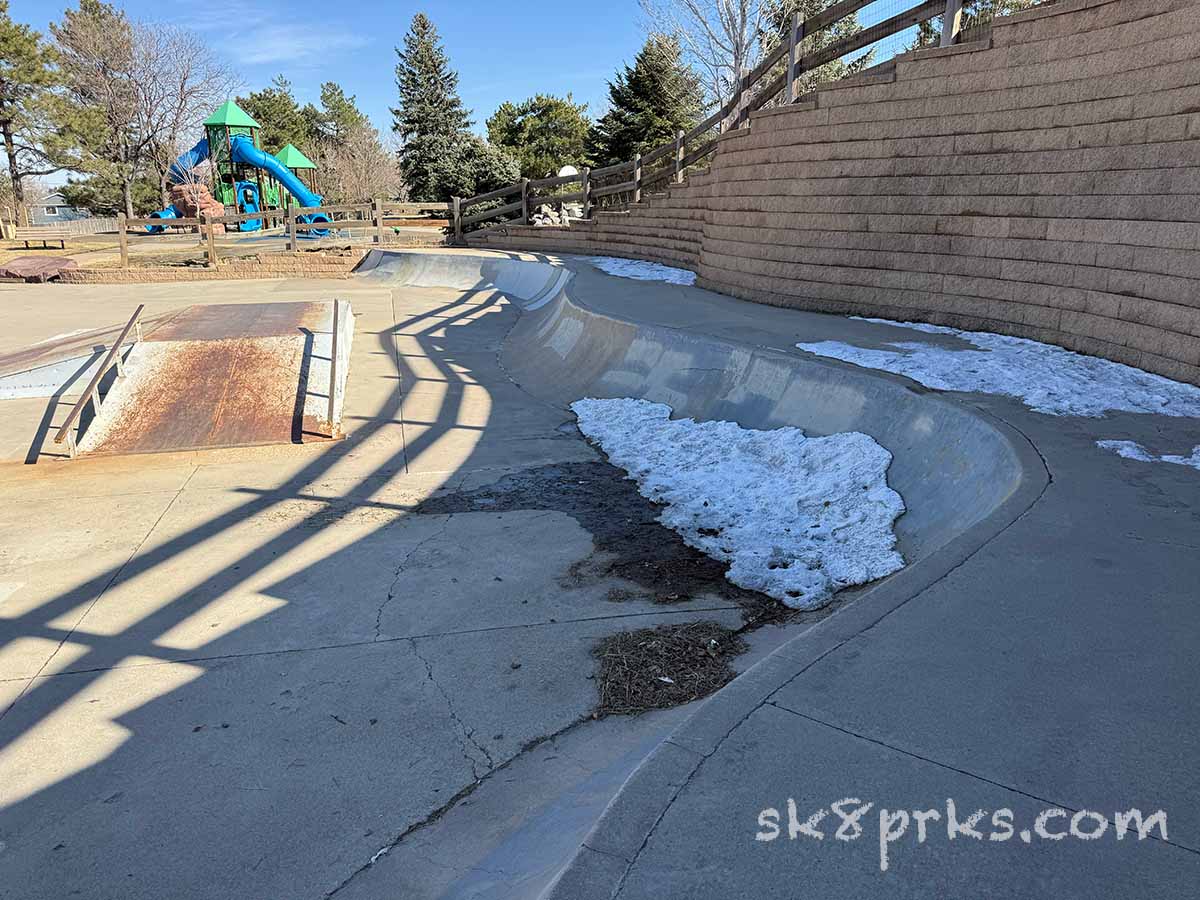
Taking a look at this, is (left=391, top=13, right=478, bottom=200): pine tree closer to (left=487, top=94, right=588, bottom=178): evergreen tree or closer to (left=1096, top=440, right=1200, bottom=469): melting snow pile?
(left=487, top=94, right=588, bottom=178): evergreen tree

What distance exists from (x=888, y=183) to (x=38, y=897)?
10.1m

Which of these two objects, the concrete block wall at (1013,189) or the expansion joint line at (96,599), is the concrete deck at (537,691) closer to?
the expansion joint line at (96,599)

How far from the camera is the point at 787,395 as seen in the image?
800 centimetres

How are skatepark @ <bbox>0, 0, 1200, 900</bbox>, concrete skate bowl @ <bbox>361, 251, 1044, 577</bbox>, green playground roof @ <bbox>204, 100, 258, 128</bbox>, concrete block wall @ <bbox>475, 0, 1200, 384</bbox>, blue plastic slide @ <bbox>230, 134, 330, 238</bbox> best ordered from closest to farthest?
skatepark @ <bbox>0, 0, 1200, 900</bbox>, concrete skate bowl @ <bbox>361, 251, 1044, 577</bbox>, concrete block wall @ <bbox>475, 0, 1200, 384</bbox>, blue plastic slide @ <bbox>230, 134, 330, 238</bbox>, green playground roof @ <bbox>204, 100, 258, 128</bbox>

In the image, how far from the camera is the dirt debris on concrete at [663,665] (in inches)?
159

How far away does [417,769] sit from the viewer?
3.63m

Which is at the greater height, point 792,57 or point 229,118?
point 229,118

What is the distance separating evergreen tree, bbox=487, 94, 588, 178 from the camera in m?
61.8

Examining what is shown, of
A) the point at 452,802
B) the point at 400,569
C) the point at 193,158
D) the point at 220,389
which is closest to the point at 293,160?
the point at 193,158

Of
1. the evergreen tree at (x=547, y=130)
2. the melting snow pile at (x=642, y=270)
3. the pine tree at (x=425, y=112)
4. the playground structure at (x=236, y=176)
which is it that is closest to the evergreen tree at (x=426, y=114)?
the pine tree at (x=425, y=112)

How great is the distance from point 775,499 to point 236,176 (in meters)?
44.2

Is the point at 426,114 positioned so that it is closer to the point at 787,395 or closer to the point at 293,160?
the point at 293,160

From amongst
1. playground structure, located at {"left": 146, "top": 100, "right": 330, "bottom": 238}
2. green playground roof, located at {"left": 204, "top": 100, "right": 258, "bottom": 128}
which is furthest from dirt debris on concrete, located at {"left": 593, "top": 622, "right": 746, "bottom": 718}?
green playground roof, located at {"left": 204, "top": 100, "right": 258, "bottom": 128}

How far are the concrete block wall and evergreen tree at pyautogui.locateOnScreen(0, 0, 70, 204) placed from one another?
48.0 metres
